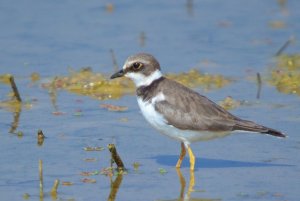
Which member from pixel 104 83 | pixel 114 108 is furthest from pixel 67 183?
pixel 104 83

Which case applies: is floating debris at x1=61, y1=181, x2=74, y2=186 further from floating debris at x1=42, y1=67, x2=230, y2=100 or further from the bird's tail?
floating debris at x1=42, y1=67, x2=230, y2=100

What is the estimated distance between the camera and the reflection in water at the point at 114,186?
866cm

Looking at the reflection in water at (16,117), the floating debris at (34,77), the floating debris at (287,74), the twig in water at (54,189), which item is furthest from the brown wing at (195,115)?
the floating debris at (34,77)

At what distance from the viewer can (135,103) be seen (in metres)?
12.1

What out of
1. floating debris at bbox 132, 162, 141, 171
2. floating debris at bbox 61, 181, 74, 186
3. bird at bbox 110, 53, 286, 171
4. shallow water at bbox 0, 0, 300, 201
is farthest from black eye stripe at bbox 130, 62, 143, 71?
floating debris at bbox 61, 181, 74, 186

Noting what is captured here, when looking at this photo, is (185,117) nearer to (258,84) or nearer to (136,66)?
(136,66)

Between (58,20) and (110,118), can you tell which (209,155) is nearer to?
(110,118)

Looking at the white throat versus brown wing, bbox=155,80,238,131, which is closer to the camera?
brown wing, bbox=155,80,238,131

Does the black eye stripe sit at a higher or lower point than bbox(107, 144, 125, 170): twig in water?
higher

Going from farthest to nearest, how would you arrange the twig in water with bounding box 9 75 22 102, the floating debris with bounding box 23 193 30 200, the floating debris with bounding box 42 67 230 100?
the floating debris with bounding box 42 67 230 100 < the twig in water with bounding box 9 75 22 102 < the floating debris with bounding box 23 193 30 200

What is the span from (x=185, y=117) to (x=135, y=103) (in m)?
2.49

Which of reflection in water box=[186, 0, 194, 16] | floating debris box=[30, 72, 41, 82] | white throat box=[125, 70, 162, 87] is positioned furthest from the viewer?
reflection in water box=[186, 0, 194, 16]

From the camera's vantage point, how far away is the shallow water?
913cm

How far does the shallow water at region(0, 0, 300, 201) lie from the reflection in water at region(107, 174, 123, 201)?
32 millimetres
